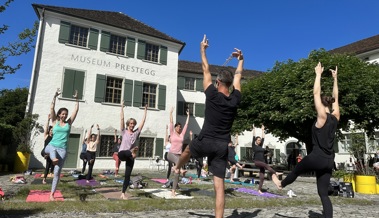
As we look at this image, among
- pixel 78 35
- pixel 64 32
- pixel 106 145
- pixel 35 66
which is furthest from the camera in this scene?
pixel 78 35

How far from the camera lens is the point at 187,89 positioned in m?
27.3

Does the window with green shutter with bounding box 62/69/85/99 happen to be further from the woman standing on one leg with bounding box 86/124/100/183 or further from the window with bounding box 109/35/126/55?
the woman standing on one leg with bounding box 86/124/100/183

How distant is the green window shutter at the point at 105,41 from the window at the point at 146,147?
711 cm

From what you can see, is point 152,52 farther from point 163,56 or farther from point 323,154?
point 323,154

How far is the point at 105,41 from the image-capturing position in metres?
20.6

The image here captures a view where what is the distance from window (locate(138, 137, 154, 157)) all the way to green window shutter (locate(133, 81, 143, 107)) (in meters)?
2.64

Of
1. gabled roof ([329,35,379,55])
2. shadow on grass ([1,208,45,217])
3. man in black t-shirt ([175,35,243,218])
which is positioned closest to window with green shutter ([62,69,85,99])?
shadow on grass ([1,208,45,217])

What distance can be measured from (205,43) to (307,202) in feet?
15.9

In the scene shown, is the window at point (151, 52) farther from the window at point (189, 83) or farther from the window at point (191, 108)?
the window at point (191, 108)

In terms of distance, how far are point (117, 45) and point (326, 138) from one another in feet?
64.3

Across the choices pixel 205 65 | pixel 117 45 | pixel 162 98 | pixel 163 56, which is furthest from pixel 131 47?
pixel 205 65

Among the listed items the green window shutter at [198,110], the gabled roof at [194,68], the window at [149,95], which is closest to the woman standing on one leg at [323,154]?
the window at [149,95]

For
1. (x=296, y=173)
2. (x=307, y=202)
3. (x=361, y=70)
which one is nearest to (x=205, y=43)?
(x=296, y=173)

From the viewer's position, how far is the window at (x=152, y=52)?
73.7ft
